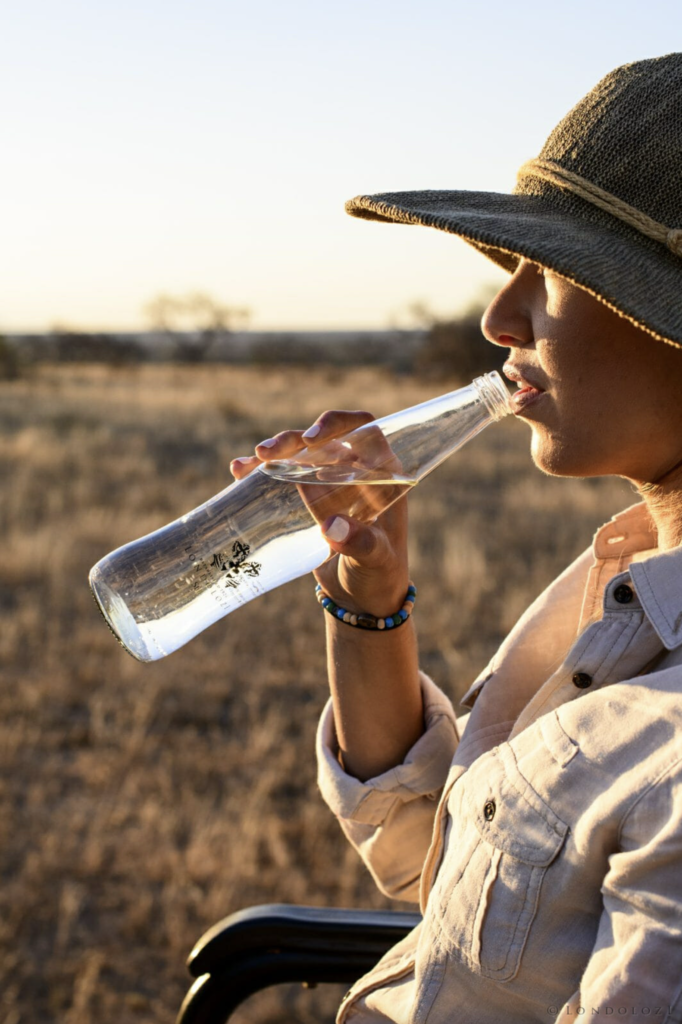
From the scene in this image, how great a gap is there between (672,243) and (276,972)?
4.28ft

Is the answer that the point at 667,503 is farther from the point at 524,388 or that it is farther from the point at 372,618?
the point at 372,618

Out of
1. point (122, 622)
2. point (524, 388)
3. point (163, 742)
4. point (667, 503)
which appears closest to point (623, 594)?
point (667, 503)

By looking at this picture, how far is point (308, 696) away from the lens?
196 inches

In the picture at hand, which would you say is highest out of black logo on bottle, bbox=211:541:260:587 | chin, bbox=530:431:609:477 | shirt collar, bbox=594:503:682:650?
chin, bbox=530:431:609:477

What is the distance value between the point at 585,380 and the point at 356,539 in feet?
1.43

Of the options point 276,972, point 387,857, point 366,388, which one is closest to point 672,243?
point 387,857

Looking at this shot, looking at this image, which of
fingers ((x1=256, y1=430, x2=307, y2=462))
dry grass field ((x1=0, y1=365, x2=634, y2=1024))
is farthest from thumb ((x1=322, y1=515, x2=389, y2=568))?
dry grass field ((x1=0, y1=365, x2=634, y2=1024))

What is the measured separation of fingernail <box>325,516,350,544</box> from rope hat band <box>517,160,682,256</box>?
0.58 metres

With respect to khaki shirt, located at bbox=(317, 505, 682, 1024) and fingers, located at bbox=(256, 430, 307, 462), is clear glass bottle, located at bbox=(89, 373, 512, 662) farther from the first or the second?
khaki shirt, located at bbox=(317, 505, 682, 1024)

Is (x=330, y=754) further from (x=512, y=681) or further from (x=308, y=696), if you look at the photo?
(x=308, y=696)

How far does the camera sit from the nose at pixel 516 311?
1.45 m

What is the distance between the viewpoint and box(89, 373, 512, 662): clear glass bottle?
158cm

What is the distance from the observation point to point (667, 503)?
156 centimetres

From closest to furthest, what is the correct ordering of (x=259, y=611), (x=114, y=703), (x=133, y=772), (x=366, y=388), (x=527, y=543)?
(x=133, y=772) < (x=114, y=703) < (x=259, y=611) < (x=527, y=543) < (x=366, y=388)
